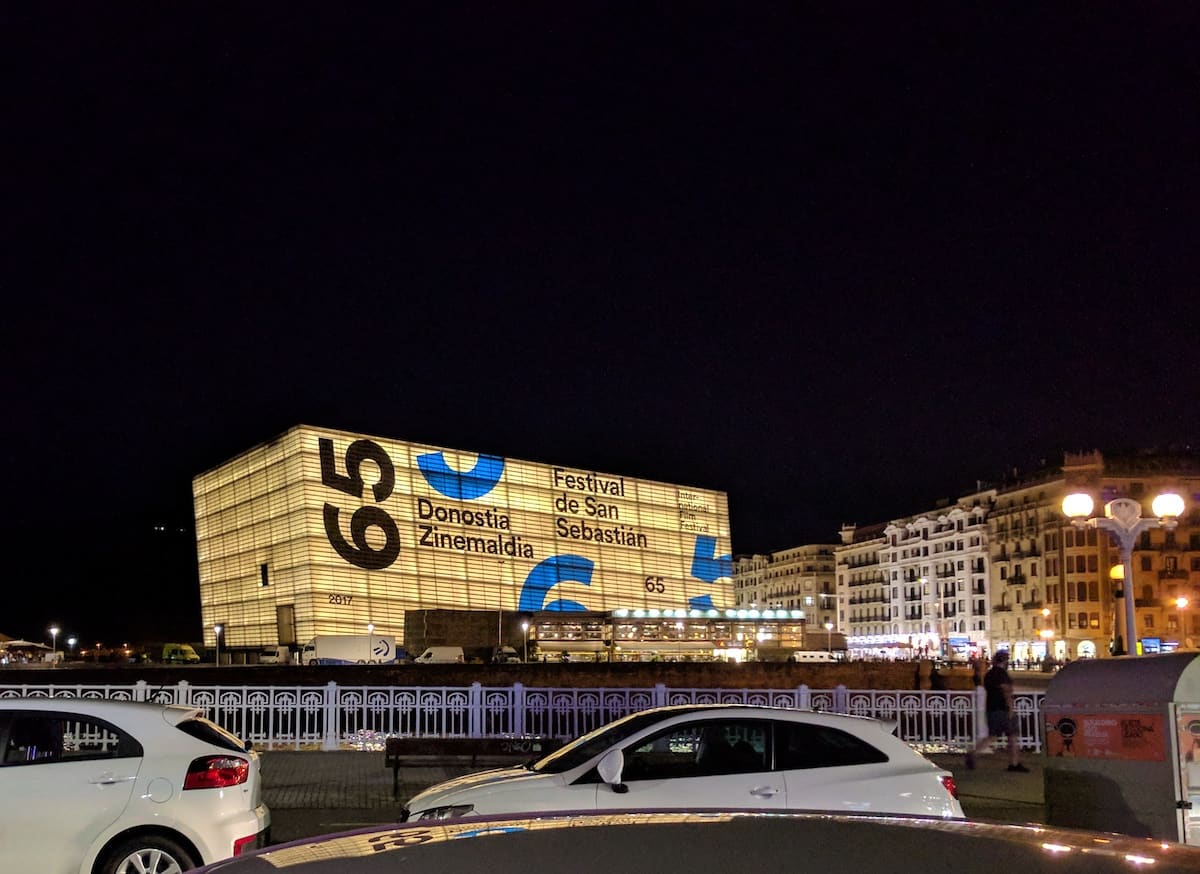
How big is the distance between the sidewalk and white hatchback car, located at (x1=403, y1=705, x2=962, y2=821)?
432 cm

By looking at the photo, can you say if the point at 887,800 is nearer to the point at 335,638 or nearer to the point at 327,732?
the point at 327,732

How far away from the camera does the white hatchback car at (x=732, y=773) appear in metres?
8.76

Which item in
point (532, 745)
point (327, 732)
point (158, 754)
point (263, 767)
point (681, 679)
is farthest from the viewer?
point (681, 679)

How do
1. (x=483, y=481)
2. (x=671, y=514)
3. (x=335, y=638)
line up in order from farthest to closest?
(x=671, y=514) → (x=483, y=481) → (x=335, y=638)

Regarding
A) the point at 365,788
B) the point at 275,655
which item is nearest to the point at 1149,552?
the point at 275,655

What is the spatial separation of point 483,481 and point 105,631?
6264 cm

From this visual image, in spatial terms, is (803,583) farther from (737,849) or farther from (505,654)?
(737,849)

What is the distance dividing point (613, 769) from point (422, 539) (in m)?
69.8

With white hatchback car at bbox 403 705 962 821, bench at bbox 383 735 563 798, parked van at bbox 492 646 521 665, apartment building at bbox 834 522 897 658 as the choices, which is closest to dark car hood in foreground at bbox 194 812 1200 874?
white hatchback car at bbox 403 705 962 821


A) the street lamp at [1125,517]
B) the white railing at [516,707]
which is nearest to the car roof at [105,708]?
the white railing at [516,707]

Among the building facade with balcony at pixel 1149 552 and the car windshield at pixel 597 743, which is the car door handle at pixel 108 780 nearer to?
the car windshield at pixel 597 743

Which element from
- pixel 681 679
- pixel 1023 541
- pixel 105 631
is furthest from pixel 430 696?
pixel 105 631

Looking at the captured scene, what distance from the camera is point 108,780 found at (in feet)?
27.2

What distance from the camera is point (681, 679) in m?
46.6
